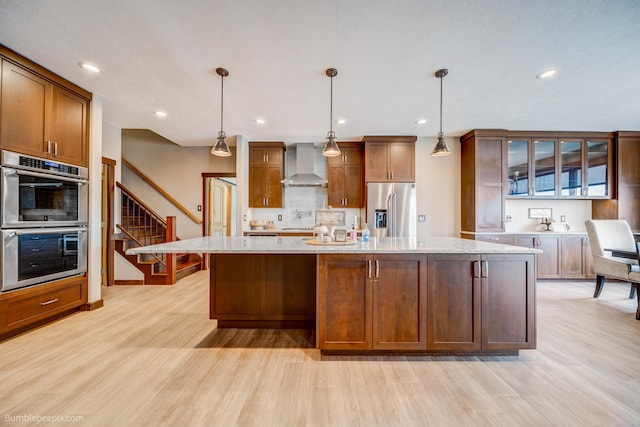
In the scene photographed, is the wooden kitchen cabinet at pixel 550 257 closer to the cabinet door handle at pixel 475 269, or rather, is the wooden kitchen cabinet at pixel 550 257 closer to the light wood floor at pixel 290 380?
the light wood floor at pixel 290 380

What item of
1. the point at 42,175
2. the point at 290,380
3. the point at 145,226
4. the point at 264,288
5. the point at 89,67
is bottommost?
the point at 290,380

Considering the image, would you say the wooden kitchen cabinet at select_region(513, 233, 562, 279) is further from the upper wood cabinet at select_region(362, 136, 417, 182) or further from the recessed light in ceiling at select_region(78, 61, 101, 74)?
the recessed light in ceiling at select_region(78, 61, 101, 74)

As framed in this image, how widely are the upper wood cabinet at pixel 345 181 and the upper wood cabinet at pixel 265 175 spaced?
3.26 feet

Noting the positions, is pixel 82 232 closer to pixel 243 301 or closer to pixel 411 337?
pixel 243 301

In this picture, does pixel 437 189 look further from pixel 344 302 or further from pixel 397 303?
pixel 344 302

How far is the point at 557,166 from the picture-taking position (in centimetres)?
448

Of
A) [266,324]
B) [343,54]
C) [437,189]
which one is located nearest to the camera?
[343,54]

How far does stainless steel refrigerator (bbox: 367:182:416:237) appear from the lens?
4582mm

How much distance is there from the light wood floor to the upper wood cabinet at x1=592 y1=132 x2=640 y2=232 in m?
2.87

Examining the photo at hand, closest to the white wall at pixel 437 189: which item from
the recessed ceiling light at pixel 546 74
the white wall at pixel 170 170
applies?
the recessed ceiling light at pixel 546 74

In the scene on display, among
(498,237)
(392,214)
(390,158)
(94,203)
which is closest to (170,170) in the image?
(94,203)

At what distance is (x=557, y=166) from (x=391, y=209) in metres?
2.96

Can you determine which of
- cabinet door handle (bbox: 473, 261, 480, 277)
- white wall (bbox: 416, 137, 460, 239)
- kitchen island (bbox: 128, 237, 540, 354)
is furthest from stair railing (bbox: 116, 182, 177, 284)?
white wall (bbox: 416, 137, 460, 239)

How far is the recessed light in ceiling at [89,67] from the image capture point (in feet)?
8.18
